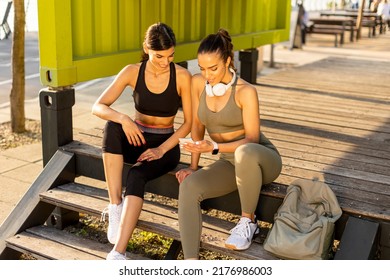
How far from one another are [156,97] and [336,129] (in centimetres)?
228

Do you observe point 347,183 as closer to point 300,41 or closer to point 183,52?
point 183,52

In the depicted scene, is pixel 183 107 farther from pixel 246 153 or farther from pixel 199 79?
pixel 246 153

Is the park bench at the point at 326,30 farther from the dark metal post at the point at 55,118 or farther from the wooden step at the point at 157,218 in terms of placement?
the wooden step at the point at 157,218

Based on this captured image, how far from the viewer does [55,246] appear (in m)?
3.83

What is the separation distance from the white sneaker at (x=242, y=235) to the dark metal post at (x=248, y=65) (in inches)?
184

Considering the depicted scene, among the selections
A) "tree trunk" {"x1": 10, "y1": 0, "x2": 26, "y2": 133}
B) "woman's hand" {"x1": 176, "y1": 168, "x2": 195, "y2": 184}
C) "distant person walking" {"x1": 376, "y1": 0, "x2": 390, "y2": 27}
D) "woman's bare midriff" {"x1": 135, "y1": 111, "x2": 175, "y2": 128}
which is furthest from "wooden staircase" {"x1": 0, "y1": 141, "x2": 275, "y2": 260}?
"distant person walking" {"x1": 376, "y1": 0, "x2": 390, "y2": 27}

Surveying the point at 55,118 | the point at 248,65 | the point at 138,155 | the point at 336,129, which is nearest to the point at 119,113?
the point at 138,155

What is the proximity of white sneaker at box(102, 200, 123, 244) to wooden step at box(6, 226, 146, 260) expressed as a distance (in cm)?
18

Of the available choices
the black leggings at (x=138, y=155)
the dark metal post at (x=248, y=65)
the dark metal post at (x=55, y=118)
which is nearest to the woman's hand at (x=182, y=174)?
the black leggings at (x=138, y=155)

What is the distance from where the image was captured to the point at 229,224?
3.66 m

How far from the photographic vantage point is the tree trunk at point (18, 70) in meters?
6.94

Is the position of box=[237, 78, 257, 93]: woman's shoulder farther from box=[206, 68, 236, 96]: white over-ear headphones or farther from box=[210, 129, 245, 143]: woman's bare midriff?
box=[210, 129, 245, 143]: woman's bare midriff

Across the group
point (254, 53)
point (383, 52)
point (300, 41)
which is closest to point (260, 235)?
point (254, 53)
